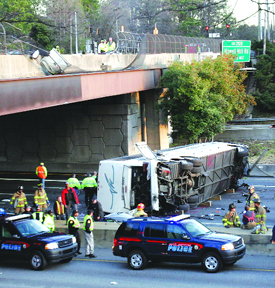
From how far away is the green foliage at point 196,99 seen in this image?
32625mm

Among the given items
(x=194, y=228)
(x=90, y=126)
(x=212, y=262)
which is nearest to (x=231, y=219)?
(x=194, y=228)

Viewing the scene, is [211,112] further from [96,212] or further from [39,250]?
[39,250]

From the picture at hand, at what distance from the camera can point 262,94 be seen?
53.9 meters

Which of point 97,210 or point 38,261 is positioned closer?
point 38,261

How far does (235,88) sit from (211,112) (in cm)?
641

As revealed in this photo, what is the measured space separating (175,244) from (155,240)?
57 centimetres

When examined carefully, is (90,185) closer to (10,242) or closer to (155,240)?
(10,242)

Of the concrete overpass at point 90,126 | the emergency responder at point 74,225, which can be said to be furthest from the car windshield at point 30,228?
the concrete overpass at point 90,126

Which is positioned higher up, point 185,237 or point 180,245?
point 185,237

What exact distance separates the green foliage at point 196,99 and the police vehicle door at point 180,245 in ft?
66.2

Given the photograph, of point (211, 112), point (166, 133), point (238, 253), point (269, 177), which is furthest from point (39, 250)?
point (166, 133)

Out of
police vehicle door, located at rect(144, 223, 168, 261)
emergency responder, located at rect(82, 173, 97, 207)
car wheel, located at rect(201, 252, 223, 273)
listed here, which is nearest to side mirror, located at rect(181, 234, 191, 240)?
police vehicle door, located at rect(144, 223, 168, 261)

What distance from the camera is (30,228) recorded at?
47.8 feet

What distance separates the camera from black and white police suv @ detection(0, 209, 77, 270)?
1363 cm
